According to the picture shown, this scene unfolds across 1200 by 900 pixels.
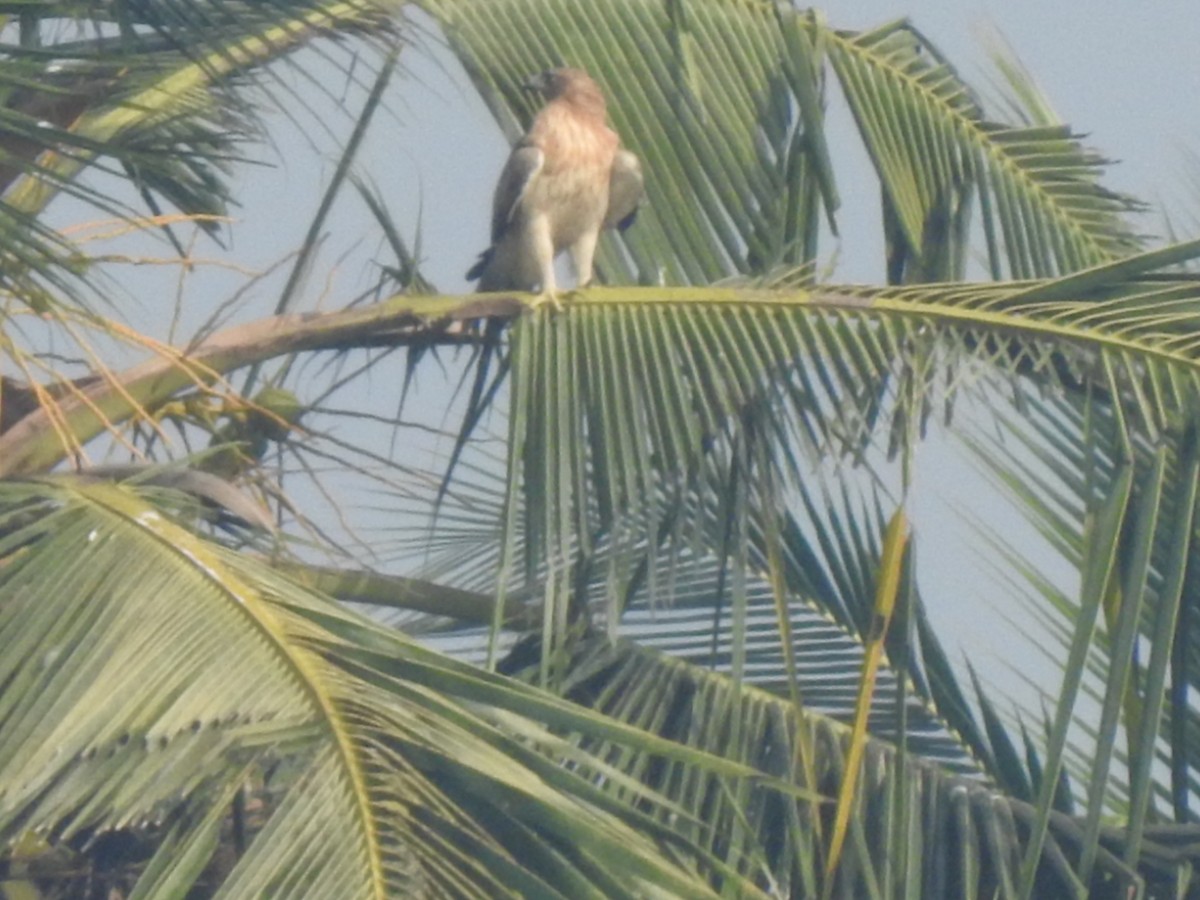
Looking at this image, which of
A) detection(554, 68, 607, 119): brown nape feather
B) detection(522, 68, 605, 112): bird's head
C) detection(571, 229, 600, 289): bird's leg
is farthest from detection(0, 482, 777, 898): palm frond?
detection(571, 229, 600, 289): bird's leg

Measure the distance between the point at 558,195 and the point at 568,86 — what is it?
2.34ft

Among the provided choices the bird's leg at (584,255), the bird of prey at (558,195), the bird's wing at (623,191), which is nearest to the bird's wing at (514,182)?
the bird of prey at (558,195)

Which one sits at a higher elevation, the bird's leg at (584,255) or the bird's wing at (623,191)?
the bird's wing at (623,191)

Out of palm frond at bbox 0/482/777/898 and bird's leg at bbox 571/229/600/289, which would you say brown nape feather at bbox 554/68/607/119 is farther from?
palm frond at bbox 0/482/777/898

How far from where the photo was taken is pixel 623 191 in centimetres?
627

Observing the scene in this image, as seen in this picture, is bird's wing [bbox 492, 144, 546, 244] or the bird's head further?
bird's wing [bbox 492, 144, 546, 244]

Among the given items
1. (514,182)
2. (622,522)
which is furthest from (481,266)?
(622,522)

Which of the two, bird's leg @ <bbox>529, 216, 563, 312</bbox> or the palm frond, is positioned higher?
bird's leg @ <bbox>529, 216, 563, 312</bbox>

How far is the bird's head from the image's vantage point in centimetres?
546

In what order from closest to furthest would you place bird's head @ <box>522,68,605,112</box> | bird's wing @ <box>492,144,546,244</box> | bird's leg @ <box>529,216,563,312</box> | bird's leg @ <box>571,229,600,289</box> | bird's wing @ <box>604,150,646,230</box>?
bird's head @ <box>522,68,605,112</box>
bird's wing @ <box>604,150,646,230</box>
bird's leg @ <box>529,216,563,312</box>
bird's leg @ <box>571,229,600,289</box>
bird's wing @ <box>492,144,546,244</box>

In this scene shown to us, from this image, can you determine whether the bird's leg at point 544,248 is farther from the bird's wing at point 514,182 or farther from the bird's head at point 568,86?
the bird's head at point 568,86

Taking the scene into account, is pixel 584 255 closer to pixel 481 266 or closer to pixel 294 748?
pixel 481 266

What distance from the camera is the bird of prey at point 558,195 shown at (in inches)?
246

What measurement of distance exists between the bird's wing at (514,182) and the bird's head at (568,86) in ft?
1.60
